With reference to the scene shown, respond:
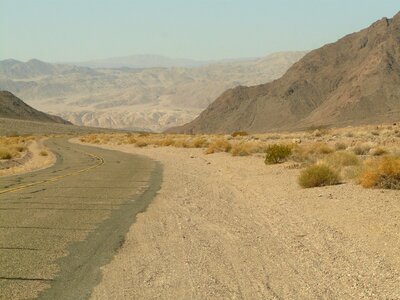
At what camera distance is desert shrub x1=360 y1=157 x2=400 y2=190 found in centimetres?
1308

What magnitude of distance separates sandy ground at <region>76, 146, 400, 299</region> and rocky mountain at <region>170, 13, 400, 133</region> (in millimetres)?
87501

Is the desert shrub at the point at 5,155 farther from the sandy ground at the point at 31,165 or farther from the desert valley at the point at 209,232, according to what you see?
the desert valley at the point at 209,232

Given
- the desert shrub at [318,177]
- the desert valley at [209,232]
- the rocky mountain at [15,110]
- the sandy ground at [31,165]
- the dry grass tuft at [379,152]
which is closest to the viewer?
the desert valley at [209,232]

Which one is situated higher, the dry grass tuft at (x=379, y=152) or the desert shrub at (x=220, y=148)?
the dry grass tuft at (x=379, y=152)

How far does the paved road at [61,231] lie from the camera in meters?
6.62

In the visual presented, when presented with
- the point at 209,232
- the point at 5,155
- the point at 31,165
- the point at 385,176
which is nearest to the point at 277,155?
the point at 385,176

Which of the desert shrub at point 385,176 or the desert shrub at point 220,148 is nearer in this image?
the desert shrub at point 385,176

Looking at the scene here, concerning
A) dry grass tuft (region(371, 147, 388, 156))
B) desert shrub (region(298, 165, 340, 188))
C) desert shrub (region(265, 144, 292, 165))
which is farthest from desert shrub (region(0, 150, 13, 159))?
desert shrub (region(298, 165, 340, 188))

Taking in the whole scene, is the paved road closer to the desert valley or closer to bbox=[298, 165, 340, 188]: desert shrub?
the desert valley

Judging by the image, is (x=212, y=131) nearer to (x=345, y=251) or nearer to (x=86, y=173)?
(x=86, y=173)

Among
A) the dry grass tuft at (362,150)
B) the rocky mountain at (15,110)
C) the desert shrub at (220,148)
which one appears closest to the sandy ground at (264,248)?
the dry grass tuft at (362,150)

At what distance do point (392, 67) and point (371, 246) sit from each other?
115599mm

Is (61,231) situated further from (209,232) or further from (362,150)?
(362,150)

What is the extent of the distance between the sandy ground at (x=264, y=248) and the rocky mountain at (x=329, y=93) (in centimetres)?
8750
